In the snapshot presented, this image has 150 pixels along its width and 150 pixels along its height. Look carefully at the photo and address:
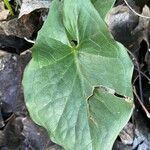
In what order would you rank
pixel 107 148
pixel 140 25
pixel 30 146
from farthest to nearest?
pixel 140 25 → pixel 30 146 → pixel 107 148

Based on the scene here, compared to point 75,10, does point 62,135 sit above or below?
below

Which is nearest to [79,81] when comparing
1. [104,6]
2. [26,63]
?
[104,6]

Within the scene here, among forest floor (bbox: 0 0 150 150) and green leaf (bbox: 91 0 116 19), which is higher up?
green leaf (bbox: 91 0 116 19)

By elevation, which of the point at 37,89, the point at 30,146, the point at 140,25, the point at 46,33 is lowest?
the point at 30,146

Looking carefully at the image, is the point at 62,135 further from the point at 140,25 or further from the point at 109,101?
the point at 140,25

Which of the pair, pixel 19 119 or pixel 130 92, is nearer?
pixel 130 92

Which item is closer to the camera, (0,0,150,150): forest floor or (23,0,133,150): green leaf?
(23,0,133,150): green leaf

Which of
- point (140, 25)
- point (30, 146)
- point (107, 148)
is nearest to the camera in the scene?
point (107, 148)

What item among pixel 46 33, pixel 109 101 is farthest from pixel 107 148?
pixel 46 33
